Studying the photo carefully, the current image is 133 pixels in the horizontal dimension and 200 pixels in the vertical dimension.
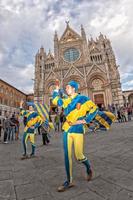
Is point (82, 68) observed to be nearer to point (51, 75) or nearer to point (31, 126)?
point (51, 75)

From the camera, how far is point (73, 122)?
2.55 metres

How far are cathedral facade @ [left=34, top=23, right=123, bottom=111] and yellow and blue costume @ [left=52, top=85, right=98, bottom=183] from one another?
31.7m

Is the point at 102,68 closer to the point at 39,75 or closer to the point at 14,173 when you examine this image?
the point at 39,75

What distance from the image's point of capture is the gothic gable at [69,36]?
4212 cm

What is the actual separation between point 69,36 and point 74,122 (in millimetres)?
45387

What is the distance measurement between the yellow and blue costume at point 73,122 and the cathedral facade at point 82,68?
31663 millimetres

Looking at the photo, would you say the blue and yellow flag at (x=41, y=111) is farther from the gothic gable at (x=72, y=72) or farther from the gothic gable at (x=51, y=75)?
the gothic gable at (x=51, y=75)

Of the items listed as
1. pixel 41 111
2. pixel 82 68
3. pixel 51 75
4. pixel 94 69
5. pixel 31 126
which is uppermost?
pixel 82 68

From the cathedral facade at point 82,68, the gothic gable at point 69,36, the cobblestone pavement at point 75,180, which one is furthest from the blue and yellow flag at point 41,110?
the gothic gable at point 69,36

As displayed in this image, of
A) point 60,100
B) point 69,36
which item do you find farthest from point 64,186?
point 69,36

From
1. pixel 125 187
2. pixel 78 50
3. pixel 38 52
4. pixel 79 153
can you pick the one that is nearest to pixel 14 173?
pixel 79 153

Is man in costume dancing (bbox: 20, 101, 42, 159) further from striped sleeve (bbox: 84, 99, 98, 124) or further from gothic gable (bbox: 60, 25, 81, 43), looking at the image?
gothic gable (bbox: 60, 25, 81, 43)

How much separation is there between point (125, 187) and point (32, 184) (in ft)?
5.56

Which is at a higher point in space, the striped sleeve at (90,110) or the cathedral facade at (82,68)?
the cathedral facade at (82,68)
